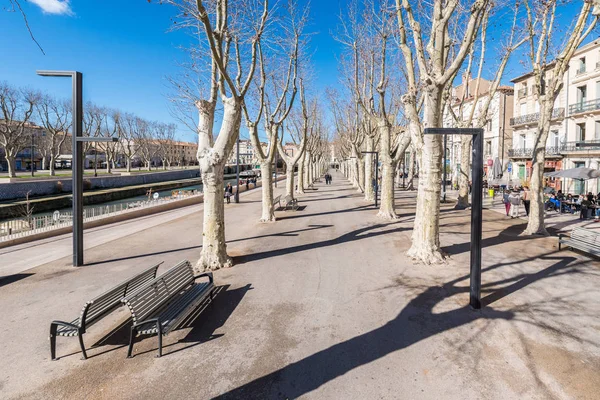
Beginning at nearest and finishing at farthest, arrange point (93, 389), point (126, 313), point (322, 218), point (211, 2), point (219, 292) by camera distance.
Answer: point (93, 389), point (126, 313), point (219, 292), point (211, 2), point (322, 218)

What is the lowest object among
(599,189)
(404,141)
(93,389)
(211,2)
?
(93,389)

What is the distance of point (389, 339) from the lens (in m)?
4.29

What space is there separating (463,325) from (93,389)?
14.5 feet

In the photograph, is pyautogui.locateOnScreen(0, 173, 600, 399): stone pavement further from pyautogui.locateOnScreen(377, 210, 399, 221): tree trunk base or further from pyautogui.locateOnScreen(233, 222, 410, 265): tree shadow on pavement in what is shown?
pyautogui.locateOnScreen(377, 210, 399, 221): tree trunk base

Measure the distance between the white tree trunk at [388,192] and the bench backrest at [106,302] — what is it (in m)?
10.4

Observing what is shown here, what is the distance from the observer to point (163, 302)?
15.3ft

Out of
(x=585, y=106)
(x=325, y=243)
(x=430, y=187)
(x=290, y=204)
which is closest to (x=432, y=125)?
(x=430, y=187)

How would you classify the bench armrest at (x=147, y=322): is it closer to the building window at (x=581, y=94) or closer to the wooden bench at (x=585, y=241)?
the wooden bench at (x=585, y=241)

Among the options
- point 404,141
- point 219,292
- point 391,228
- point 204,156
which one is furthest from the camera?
point 404,141

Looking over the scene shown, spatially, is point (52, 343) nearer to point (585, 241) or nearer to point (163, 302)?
point (163, 302)

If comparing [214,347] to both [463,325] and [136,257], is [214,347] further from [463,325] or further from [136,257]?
[136,257]

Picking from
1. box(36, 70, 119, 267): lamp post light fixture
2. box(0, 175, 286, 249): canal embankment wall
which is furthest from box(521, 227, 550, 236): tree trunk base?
box(0, 175, 286, 249): canal embankment wall

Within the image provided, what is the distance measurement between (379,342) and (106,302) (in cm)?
349

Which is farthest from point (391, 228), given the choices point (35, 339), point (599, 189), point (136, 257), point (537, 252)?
point (599, 189)
